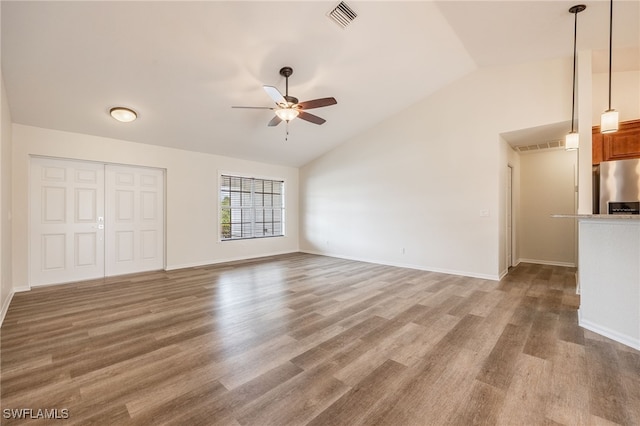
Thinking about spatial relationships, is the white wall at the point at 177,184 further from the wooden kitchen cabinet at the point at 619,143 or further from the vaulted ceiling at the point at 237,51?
the wooden kitchen cabinet at the point at 619,143

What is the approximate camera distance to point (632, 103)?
4.03 metres

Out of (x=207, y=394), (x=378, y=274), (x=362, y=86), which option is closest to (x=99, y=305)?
(x=207, y=394)

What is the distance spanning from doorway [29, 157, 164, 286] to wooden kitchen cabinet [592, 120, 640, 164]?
25.2 ft

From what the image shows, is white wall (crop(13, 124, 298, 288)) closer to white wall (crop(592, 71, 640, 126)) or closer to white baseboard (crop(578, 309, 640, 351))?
white baseboard (crop(578, 309, 640, 351))

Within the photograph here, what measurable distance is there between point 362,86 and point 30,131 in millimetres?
5390

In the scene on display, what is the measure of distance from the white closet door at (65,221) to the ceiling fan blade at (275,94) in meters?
3.95

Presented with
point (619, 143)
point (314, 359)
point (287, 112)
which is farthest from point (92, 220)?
point (619, 143)

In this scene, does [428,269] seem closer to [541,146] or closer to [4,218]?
[541,146]

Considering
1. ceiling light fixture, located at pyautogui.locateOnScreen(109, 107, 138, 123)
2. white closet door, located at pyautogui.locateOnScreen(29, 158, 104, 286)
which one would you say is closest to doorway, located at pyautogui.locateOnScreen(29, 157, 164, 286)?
white closet door, located at pyautogui.locateOnScreen(29, 158, 104, 286)

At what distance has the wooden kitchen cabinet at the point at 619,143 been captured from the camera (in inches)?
149

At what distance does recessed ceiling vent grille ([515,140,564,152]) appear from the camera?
212 inches

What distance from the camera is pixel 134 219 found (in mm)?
5348

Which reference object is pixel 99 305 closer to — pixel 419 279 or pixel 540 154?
pixel 419 279

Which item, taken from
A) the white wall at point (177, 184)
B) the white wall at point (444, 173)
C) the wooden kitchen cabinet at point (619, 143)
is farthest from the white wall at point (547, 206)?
the white wall at point (177, 184)
